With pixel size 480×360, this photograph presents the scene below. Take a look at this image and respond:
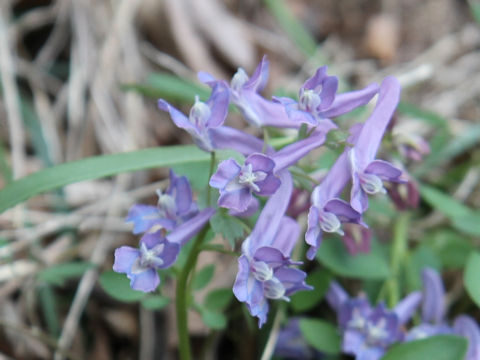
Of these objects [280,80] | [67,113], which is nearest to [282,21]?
[280,80]

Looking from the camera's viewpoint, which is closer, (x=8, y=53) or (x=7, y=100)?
(x=7, y=100)

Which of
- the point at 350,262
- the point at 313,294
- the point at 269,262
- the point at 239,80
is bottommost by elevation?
the point at 313,294

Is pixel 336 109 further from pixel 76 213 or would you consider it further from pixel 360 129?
pixel 76 213

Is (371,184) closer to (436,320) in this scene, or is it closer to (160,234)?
(160,234)

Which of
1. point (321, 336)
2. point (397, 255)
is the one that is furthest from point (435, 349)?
point (397, 255)

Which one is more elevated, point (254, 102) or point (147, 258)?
point (254, 102)

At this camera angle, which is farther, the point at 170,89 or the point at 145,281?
the point at 170,89

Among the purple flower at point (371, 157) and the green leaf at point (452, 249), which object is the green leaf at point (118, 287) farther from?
the green leaf at point (452, 249)
